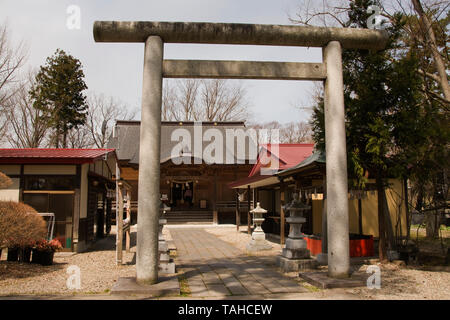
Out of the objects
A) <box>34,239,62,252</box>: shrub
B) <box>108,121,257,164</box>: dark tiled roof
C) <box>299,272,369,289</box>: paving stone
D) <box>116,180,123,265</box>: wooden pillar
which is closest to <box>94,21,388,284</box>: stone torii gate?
<box>299,272,369,289</box>: paving stone

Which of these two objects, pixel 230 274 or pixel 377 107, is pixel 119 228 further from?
pixel 377 107

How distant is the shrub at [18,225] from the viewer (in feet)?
22.0

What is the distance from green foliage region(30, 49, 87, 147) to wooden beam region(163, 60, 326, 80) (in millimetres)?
19507

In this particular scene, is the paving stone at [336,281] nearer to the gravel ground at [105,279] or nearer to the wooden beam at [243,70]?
the gravel ground at [105,279]

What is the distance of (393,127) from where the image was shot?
25.6ft

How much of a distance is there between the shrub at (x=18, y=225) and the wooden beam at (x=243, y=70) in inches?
172

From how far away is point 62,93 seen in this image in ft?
79.7

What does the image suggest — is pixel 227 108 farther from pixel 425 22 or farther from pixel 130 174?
pixel 425 22

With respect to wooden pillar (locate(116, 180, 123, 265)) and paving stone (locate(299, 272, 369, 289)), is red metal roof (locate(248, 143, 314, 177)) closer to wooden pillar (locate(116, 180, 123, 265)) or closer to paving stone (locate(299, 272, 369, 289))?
wooden pillar (locate(116, 180, 123, 265))

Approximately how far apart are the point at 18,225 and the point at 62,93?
787 inches

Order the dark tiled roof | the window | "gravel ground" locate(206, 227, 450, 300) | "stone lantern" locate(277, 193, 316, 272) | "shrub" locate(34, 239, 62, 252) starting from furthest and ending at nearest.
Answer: the dark tiled roof < the window < "shrub" locate(34, 239, 62, 252) < "stone lantern" locate(277, 193, 316, 272) < "gravel ground" locate(206, 227, 450, 300)

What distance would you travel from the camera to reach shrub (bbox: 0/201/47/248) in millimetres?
6699

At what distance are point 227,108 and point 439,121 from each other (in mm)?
26920

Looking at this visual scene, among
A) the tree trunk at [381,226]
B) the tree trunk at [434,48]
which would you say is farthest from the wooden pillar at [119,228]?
the tree trunk at [434,48]
